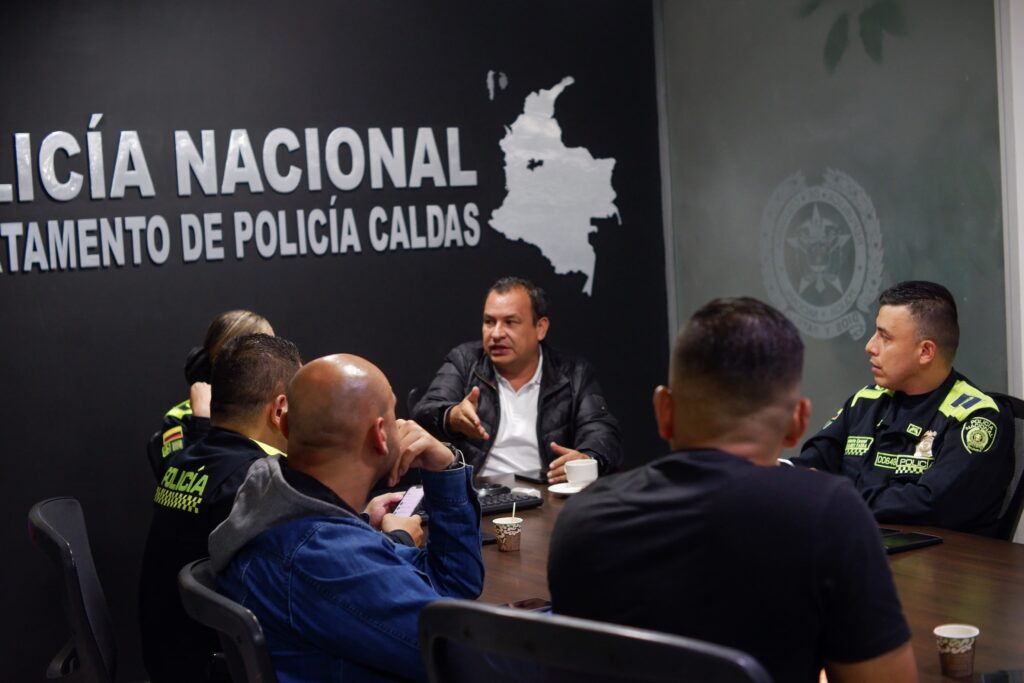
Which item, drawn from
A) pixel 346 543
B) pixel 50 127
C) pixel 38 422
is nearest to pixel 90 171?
pixel 50 127

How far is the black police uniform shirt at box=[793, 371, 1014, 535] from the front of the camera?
3.06 metres

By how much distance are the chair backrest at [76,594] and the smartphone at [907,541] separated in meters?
1.85

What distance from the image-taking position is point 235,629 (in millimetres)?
1823

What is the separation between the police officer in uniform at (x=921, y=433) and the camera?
10.1 ft

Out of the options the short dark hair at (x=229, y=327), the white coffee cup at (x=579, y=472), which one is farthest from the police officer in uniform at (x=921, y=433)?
the short dark hair at (x=229, y=327)

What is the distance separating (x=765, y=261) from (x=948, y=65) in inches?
54.7

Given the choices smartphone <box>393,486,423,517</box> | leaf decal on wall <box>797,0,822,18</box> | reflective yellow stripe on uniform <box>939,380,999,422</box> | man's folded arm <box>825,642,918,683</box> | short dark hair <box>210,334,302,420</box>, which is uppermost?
leaf decal on wall <box>797,0,822,18</box>

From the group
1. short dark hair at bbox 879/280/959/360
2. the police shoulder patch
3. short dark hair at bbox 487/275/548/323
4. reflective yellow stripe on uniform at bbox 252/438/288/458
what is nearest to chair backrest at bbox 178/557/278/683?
reflective yellow stripe on uniform at bbox 252/438/288/458

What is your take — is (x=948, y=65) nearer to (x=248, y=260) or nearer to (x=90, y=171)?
(x=248, y=260)

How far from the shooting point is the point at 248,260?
205 inches

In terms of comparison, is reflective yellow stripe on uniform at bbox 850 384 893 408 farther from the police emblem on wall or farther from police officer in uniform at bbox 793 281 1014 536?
the police emblem on wall

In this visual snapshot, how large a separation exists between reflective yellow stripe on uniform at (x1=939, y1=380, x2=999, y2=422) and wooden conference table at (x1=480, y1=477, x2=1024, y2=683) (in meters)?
0.40

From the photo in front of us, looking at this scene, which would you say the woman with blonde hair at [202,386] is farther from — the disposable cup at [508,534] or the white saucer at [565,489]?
the disposable cup at [508,534]

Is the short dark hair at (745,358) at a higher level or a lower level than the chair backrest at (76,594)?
higher
